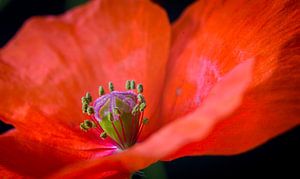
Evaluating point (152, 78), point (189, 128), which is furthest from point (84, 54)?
point (189, 128)

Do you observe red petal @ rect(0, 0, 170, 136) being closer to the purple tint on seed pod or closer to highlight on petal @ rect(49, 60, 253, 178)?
the purple tint on seed pod

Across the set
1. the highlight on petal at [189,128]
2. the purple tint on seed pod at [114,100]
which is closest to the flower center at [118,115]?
the purple tint on seed pod at [114,100]

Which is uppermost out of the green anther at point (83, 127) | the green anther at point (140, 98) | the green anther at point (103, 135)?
the green anther at point (140, 98)

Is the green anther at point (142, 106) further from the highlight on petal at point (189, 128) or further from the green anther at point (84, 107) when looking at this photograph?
the highlight on petal at point (189, 128)

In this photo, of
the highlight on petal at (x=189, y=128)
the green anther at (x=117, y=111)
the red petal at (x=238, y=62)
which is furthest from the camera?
the green anther at (x=117, y=111)

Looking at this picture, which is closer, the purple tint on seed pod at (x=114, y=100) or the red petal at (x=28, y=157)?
the red petal at (x=28, y=157)

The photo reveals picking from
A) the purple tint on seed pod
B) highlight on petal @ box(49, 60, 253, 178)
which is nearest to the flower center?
the purple tint on seed pod

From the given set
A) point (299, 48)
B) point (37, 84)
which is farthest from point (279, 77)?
point (37, 84)
